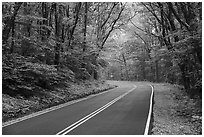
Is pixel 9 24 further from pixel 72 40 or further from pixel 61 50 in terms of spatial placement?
pixel 72 40

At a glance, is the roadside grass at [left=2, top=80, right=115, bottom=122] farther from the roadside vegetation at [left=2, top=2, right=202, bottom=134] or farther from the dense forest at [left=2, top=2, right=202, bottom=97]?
the dense forest at [left=2, top=2, right=202, bottom=97]

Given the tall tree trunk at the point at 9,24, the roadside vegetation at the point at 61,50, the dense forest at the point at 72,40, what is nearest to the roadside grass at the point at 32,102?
the roadside vegetation at the point at 61,50

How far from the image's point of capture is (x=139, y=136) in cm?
819

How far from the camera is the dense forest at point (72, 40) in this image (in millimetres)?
15250

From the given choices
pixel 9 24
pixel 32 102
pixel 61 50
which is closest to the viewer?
pixel 32 102

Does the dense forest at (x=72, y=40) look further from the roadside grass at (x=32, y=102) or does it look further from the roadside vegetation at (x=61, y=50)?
the roadside grass at (x=32, y=102)

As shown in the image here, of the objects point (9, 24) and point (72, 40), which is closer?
point (9, 24)

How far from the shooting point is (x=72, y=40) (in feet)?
83.4

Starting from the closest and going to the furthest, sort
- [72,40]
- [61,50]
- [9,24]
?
1. [9,24]
2. [61,50]
3. [72,40]

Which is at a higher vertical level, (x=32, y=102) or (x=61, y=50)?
(x=61, y=50)

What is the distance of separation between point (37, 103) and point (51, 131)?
253 inches

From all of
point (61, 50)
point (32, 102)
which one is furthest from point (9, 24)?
point (61, 50)

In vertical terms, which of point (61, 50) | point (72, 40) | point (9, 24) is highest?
point (72, 40)

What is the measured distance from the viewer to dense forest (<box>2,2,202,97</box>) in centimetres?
1525
